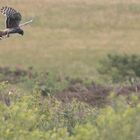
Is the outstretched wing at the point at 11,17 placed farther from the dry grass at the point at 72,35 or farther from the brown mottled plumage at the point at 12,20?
the dry grass at the point at 72,35

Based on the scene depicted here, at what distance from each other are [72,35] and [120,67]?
995cm

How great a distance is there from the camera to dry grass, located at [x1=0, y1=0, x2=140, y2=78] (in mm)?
28328

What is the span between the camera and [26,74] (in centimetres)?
2269

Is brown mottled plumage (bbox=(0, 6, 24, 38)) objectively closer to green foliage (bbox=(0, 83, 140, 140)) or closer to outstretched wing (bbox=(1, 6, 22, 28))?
outstretched wing (bbox=(1, 6, 22, 28))

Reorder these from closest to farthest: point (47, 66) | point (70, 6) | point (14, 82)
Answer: point (14, 82), point (47, 66), point (70, 6)

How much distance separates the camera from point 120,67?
23516 millimetres

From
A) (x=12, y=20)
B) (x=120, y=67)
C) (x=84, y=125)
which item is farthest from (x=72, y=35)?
(x=84, y=125)

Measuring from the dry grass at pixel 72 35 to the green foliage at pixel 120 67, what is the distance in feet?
3.88

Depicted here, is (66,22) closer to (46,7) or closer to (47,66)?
(46,7)

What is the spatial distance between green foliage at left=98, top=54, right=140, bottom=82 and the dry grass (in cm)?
118

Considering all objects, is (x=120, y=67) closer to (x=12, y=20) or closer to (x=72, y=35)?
(x=72, y=35)

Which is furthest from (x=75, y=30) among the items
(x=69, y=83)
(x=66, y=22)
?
(x=69, y=83)

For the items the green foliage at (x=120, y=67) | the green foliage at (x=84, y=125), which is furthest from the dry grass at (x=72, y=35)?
the green foliage at (x=84, y=125)

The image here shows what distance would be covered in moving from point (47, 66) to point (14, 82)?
23.4 feet
